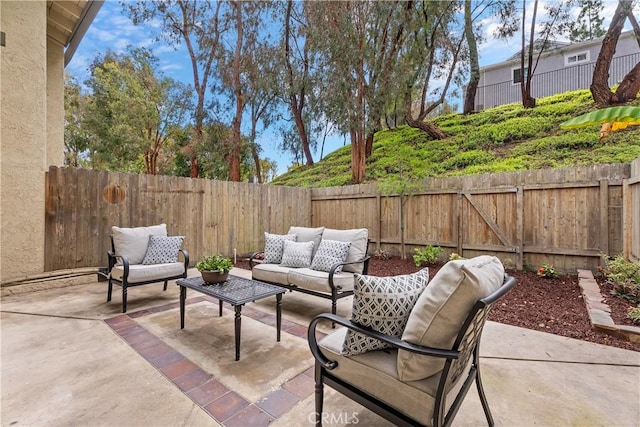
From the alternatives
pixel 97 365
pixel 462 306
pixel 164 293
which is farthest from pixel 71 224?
pixel 462 306

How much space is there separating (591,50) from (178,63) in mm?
16778

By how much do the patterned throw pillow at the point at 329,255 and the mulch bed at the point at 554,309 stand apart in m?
1.89

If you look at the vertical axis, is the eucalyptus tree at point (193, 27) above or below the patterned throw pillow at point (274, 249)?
above

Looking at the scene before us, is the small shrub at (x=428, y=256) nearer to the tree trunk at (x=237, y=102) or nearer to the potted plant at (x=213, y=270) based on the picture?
the potted plant at (x=213, y=270)

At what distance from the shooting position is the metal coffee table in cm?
259

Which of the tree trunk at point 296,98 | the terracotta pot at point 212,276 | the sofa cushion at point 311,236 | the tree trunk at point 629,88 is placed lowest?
the terracotta pot at point 212,276

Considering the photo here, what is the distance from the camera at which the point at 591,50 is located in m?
11.4

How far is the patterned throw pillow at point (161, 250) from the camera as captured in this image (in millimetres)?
4102

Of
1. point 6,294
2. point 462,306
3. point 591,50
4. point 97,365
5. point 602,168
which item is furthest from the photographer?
point 591,50

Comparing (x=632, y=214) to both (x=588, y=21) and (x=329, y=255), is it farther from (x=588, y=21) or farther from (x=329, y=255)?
(x=588, y=21)

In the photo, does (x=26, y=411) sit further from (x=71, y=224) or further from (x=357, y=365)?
(x=71, y=224)

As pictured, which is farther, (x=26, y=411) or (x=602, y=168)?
(x=602, y=168)

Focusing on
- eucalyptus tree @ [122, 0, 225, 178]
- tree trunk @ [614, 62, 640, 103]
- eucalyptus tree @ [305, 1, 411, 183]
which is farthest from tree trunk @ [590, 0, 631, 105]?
eucalyptus tree @ [122, 0, 225, 178]

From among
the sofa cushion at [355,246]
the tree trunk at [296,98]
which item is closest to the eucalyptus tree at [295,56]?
the tree trunk at [296,98]
